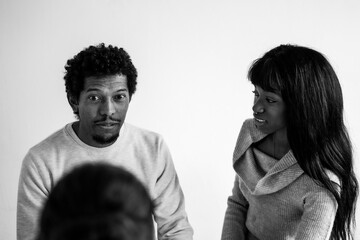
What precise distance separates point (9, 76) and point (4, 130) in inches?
8.0

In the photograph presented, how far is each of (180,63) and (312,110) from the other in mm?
765

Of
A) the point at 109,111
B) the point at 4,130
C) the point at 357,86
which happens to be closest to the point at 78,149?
the point at 109,111

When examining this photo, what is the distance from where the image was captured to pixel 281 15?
5.89 ft

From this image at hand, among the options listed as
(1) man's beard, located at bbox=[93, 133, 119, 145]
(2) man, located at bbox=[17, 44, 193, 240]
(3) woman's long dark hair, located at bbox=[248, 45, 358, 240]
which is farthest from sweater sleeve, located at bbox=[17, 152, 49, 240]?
(3) woman's long dark hair, located at bbox=[248, 45, 358, 240]

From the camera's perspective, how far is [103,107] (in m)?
1.20

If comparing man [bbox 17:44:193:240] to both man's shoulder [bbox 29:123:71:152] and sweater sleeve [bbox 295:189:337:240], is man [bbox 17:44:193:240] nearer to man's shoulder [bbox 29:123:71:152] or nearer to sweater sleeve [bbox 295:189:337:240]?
man's shoulder [bbox 29:123:71:152]

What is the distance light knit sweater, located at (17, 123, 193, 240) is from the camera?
1.17 m

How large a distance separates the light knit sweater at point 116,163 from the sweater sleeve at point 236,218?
0.11 meters

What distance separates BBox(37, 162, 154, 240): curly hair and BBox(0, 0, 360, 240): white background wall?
47.4 inches

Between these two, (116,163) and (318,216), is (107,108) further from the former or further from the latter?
(318,216)

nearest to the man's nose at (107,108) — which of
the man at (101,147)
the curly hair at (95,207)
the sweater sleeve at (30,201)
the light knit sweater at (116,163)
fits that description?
the man at (101,147)

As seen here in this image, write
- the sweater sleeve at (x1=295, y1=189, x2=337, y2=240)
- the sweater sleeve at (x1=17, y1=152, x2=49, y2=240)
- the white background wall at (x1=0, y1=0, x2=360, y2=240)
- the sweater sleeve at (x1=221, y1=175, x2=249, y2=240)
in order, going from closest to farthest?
the sweater sleeve at (x1=295, y1=189, x2=337, y2=240)
the sweater sleeve at (x1=17, y1=152, x2=49, y2=240)
the sweater sleeve at (x1=221, y1=175, x2=249, y2=240)
the white background wall at (x1=0, y1=0, x2=360, y2=240)

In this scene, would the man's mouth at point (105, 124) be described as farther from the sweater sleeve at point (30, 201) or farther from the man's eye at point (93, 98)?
the sweater sleeve at point (30, 201)

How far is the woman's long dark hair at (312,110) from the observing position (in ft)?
3.49
